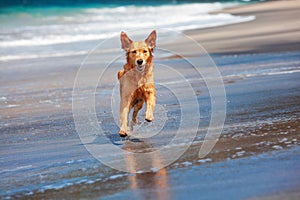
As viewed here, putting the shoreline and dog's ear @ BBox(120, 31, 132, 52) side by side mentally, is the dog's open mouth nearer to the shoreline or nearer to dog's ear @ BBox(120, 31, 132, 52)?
dog's ear @ BBox(120, 31, 132, 52)

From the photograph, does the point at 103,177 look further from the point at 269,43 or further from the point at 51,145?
the point at 269,43

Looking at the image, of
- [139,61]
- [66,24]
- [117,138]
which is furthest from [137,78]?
[66,24]

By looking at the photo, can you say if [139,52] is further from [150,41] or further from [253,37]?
[253,37]

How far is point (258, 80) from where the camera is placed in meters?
8.55

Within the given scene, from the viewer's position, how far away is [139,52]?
17.9 feet

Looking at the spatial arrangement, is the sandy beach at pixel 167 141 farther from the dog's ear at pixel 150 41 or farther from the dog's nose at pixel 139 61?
the dog's ear at pixel 150 41

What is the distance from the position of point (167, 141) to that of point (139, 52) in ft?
2.45

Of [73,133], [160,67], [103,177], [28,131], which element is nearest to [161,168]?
[103,177]

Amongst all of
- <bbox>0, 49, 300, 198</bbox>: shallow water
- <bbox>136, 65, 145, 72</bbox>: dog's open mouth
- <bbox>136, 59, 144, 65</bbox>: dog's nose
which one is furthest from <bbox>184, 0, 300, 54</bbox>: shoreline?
<bbox>136, 59, 144, 65</bbox>: dog's nose

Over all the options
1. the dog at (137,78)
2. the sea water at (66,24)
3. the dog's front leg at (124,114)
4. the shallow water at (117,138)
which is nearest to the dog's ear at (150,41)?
the dog at (137,78)

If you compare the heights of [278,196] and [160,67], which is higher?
[160,67]

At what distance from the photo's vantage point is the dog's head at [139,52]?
5453 millimetres

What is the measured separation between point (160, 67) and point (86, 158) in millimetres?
5985

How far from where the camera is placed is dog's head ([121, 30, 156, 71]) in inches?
215
